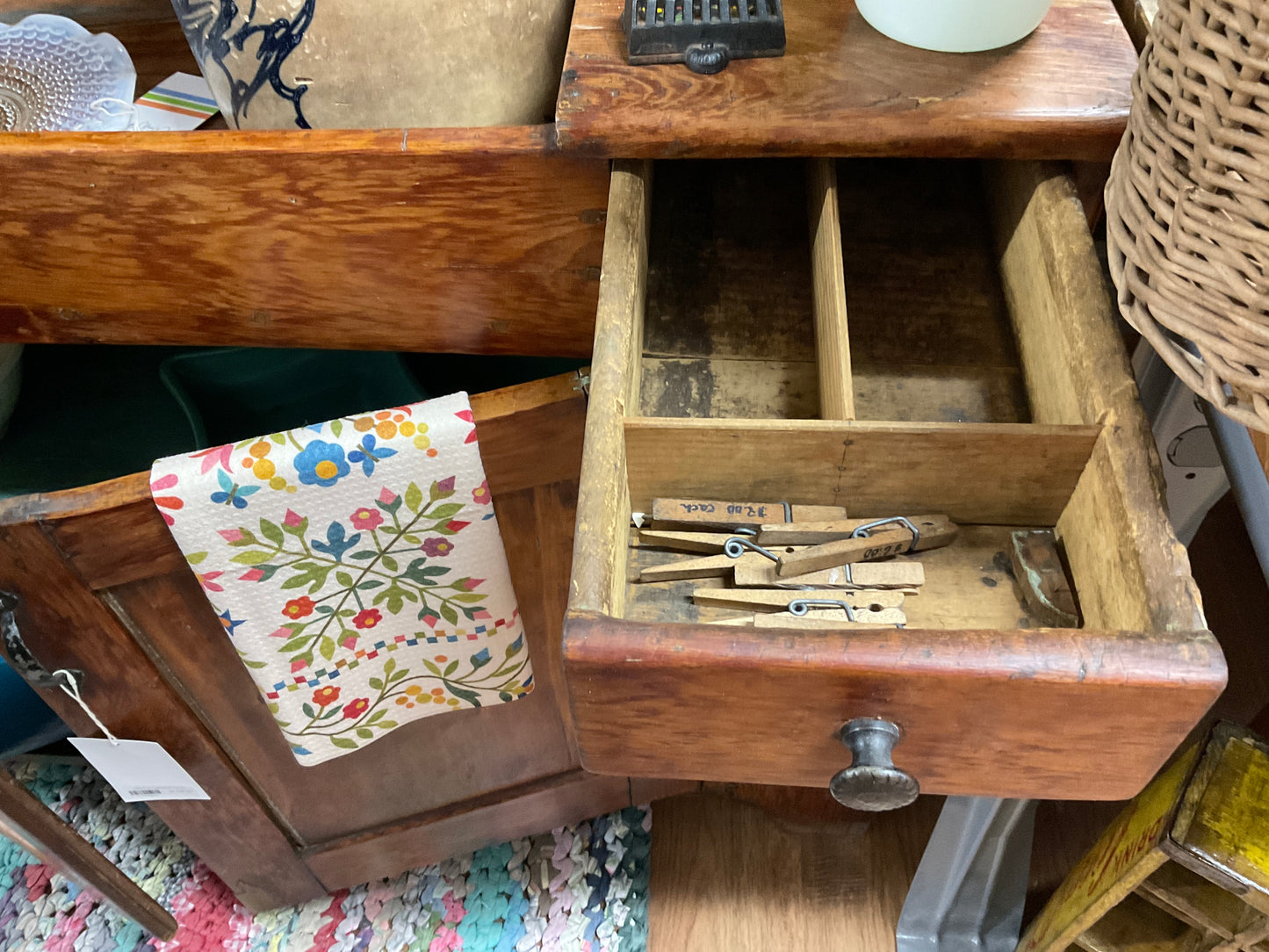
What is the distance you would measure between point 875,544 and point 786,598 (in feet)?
0.20

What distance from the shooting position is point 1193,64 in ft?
1.23

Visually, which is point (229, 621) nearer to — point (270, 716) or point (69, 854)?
point (270, 716)

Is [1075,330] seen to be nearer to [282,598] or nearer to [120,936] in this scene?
[282,598]

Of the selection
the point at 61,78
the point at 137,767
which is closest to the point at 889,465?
the point at 137,767

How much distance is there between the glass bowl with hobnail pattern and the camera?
880 millimetres

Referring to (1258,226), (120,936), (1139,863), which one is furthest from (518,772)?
(1258,226)

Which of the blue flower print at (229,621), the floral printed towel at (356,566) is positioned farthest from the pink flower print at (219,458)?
the blue flower print at (229,621)

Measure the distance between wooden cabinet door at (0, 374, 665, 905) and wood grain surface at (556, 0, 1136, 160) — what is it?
0.17 meters

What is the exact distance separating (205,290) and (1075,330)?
0.65m

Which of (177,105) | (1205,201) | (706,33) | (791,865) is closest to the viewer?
(1205,201)

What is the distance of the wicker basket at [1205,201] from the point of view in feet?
1.17

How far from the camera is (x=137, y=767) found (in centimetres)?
83

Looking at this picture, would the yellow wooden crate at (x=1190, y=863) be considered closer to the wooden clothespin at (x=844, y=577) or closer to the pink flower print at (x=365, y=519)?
the wooden clothespin at (x=844, y=577)

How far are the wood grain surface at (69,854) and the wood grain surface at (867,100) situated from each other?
750 mm
